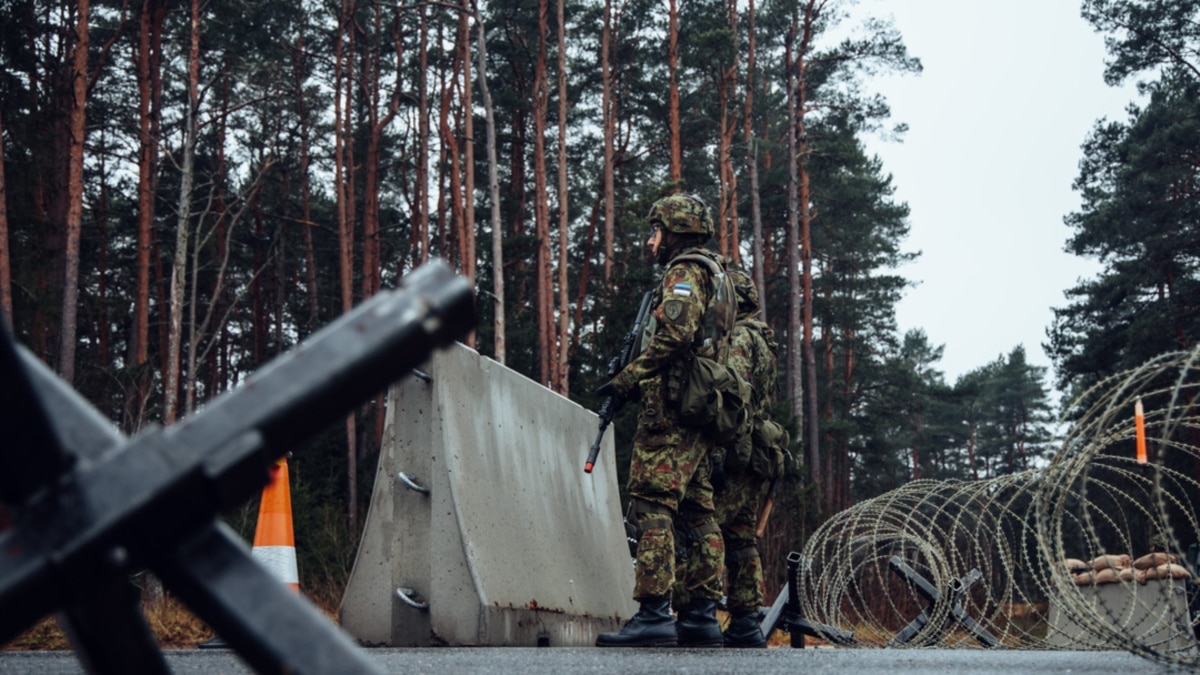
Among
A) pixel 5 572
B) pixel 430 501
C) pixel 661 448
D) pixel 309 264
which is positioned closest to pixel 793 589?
pixel 661 448

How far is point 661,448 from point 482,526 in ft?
3.32

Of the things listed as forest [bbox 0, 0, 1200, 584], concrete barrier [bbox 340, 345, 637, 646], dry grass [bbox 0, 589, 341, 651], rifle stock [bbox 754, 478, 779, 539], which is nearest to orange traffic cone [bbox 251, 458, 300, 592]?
concrete barrier [bbox 340, 345, 637, 646]

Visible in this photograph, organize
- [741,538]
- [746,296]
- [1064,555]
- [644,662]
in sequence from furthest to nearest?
[746,296]
[741,538]
[644,662]
[1064,555]

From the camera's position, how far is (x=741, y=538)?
7734 millimetres

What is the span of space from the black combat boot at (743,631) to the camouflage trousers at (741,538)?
41mm

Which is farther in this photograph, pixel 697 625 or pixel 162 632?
pixel 162 632

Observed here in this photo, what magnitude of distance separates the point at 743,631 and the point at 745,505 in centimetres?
73

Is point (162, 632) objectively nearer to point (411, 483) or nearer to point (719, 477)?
point (411, 483)

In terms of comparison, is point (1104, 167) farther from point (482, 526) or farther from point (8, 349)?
point (8, 349)

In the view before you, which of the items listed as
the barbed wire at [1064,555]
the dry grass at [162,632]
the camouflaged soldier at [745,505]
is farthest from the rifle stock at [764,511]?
the dry grass at [162,632]

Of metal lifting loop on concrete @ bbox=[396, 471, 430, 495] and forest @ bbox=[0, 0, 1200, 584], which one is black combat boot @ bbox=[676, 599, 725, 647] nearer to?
metal lifting loop on concrete @ bbox=[396, 471, 430, 495]

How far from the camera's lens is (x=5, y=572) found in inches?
44.6

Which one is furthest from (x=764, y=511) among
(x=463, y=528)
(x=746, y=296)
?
(x=463, y=528)

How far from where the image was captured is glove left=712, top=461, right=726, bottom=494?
7.43 metres
